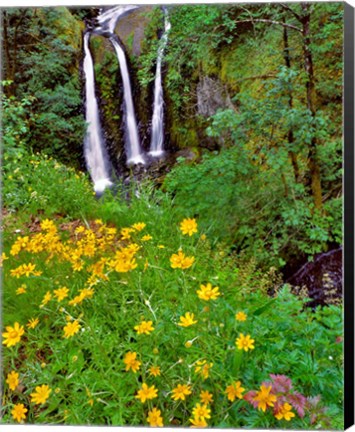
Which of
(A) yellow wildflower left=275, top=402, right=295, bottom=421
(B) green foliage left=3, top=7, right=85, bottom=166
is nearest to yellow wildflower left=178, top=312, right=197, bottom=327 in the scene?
(A) yellow wildflower left=275, top=402, right=295, bottom=421

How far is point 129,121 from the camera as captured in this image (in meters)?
1.93

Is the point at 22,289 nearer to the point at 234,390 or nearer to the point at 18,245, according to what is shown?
the point at 18,245

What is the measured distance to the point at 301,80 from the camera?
5.88ft

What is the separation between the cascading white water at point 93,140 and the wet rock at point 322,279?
727 millimetres

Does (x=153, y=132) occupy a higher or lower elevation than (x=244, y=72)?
lower

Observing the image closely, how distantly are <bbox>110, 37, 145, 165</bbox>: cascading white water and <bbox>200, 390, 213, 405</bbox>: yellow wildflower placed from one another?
0.78 meters

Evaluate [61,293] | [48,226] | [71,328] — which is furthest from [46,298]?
[48,226]

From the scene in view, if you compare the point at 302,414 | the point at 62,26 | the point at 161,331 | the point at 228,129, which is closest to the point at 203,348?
the point at 161,331

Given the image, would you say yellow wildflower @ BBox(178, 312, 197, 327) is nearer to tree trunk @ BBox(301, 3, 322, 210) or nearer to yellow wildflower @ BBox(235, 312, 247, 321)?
yellow wildflower @ BBox(235, 312, 247, 321)

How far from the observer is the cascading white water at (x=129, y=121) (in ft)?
6.31

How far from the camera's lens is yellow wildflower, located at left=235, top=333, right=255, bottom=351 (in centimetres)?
165

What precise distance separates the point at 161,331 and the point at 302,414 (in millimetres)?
480

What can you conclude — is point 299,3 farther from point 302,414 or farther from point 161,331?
point 302,414

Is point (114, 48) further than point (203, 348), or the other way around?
point (114, 48)
